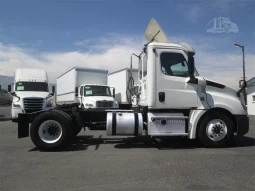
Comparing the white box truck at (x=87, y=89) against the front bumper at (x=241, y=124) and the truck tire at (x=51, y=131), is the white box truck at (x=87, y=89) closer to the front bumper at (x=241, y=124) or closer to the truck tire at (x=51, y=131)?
the truck tire at (x=51, y=131)

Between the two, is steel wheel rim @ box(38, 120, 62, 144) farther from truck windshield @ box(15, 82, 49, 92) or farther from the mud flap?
truck windshield @ box(15, 82, 49, 92)

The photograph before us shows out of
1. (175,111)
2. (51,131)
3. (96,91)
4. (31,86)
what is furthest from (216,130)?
(31,86)

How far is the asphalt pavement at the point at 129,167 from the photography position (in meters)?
5.19

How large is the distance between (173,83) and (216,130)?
1.92 m

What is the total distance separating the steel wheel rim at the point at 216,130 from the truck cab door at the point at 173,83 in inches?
30.5

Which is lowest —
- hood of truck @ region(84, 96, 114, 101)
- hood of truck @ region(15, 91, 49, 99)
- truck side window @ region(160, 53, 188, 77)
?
hood of truck @ region(84, 96, 114, 101)

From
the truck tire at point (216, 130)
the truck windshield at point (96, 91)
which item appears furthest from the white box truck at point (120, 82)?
the truck tire at point (216, 130)

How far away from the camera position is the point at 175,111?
29.5 ft

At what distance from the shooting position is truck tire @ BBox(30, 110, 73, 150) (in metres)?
8.49

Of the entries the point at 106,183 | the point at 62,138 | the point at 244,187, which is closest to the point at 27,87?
the point at 62,138

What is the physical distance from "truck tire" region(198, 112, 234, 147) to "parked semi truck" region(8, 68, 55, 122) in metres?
10.3

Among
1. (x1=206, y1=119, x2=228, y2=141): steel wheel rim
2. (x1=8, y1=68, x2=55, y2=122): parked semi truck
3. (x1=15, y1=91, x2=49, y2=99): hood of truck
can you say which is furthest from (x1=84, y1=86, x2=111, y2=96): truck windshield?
(x1=206, y1=119, x2=228, y2=141): steel wheel rim

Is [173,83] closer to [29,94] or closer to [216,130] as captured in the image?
[216,130]

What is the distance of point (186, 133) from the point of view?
347 inches
